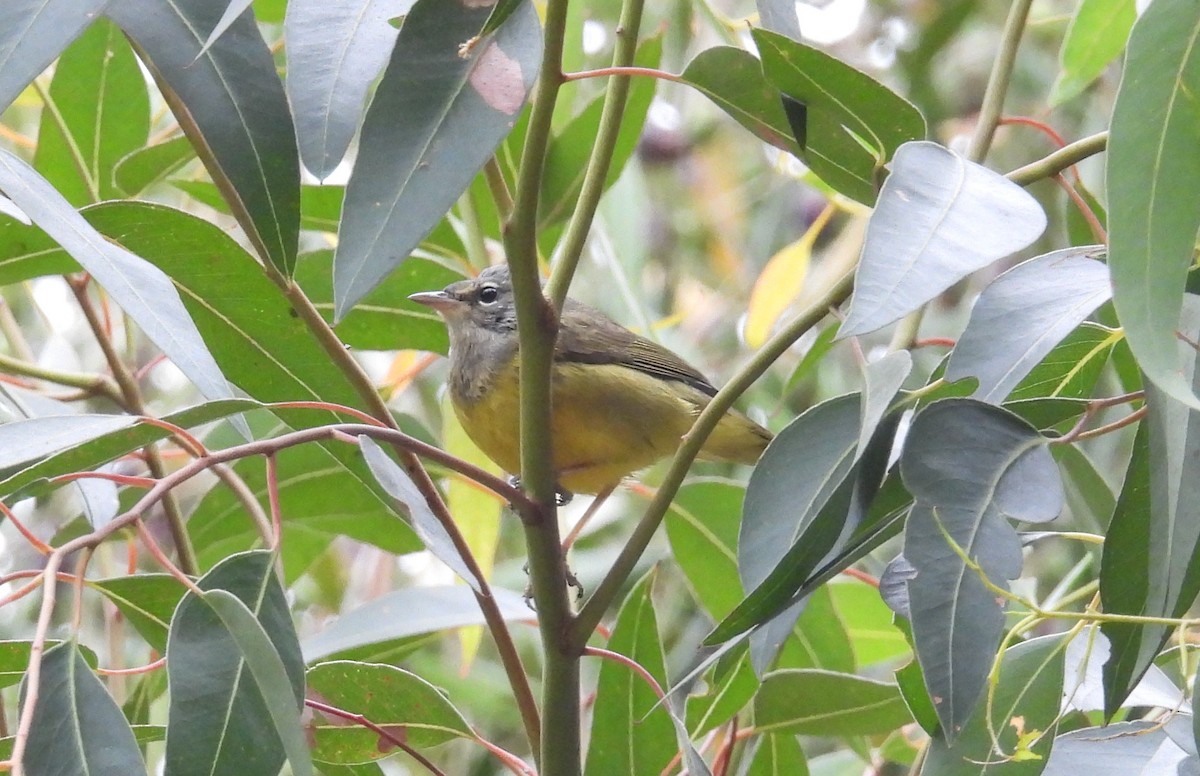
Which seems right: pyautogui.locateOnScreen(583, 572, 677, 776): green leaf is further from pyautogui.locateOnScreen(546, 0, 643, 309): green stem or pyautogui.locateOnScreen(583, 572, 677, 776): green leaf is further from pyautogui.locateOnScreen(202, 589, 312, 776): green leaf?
pyautogui.locateOnScreen(202, 589, 312, 776): green leaf

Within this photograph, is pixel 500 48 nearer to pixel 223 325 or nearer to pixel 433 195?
pixel 433 195

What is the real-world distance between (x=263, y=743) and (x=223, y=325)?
2.86 ft

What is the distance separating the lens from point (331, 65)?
1.62 meters

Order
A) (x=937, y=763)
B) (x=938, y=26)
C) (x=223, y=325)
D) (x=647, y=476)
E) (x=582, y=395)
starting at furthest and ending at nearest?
(x=938, y=26) → (x=647, y=476) → (x=582, y=395) → (x=223, y=325) → (x=937, y=763)

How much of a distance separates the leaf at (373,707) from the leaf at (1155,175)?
1.30 meters

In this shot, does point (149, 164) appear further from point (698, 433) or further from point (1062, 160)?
point (1062, 160)

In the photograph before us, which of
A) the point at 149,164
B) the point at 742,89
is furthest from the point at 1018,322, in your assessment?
the point at 149,164

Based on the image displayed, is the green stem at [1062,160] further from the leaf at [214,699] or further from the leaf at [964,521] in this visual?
the leaf at [214,699]

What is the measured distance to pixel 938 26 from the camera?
5.61m

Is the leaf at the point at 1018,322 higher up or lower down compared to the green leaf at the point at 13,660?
higher up

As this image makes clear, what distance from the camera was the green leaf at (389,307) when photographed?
2842 mm

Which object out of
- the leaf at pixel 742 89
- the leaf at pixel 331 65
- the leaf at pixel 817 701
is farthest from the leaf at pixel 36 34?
the leaf at pixel 817 701

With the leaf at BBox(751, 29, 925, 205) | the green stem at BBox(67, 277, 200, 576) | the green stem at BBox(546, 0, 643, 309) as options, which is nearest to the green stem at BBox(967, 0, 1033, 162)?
the leaf at BBox(751, 29, 925, 205)

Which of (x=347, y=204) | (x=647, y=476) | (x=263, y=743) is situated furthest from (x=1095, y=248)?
(x=647, y=476)
